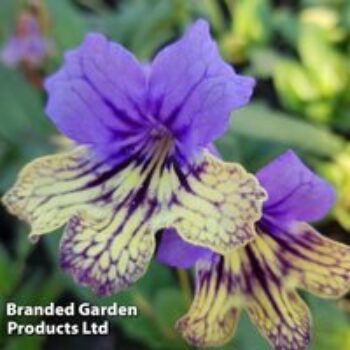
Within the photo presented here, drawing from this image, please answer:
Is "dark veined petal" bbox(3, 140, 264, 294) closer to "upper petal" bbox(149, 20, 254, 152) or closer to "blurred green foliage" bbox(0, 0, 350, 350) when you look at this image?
"upper petal" bbox(149, 20, 254, 152)

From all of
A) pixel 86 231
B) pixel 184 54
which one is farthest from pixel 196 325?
pixel 184 54

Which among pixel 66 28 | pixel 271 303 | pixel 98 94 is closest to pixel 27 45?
pixel 66 28

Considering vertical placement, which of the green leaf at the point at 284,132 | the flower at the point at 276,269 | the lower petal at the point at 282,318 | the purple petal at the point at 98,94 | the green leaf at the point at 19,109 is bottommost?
the lower petal at the point at 282,318

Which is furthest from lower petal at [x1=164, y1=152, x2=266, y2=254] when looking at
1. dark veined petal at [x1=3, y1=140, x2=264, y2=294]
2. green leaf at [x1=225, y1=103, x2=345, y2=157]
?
green leaf at [x1=225, y1=103, x2=345, y2=157]

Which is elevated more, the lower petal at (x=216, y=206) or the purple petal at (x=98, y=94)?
the purple petal at (x=98, y=94)

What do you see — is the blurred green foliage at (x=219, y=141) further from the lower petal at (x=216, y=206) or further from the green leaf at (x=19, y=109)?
the lower petal at (x=216, y=206)

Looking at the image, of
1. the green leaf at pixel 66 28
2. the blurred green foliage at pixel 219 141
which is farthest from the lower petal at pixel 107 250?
the green leaf at pixel 66 28
